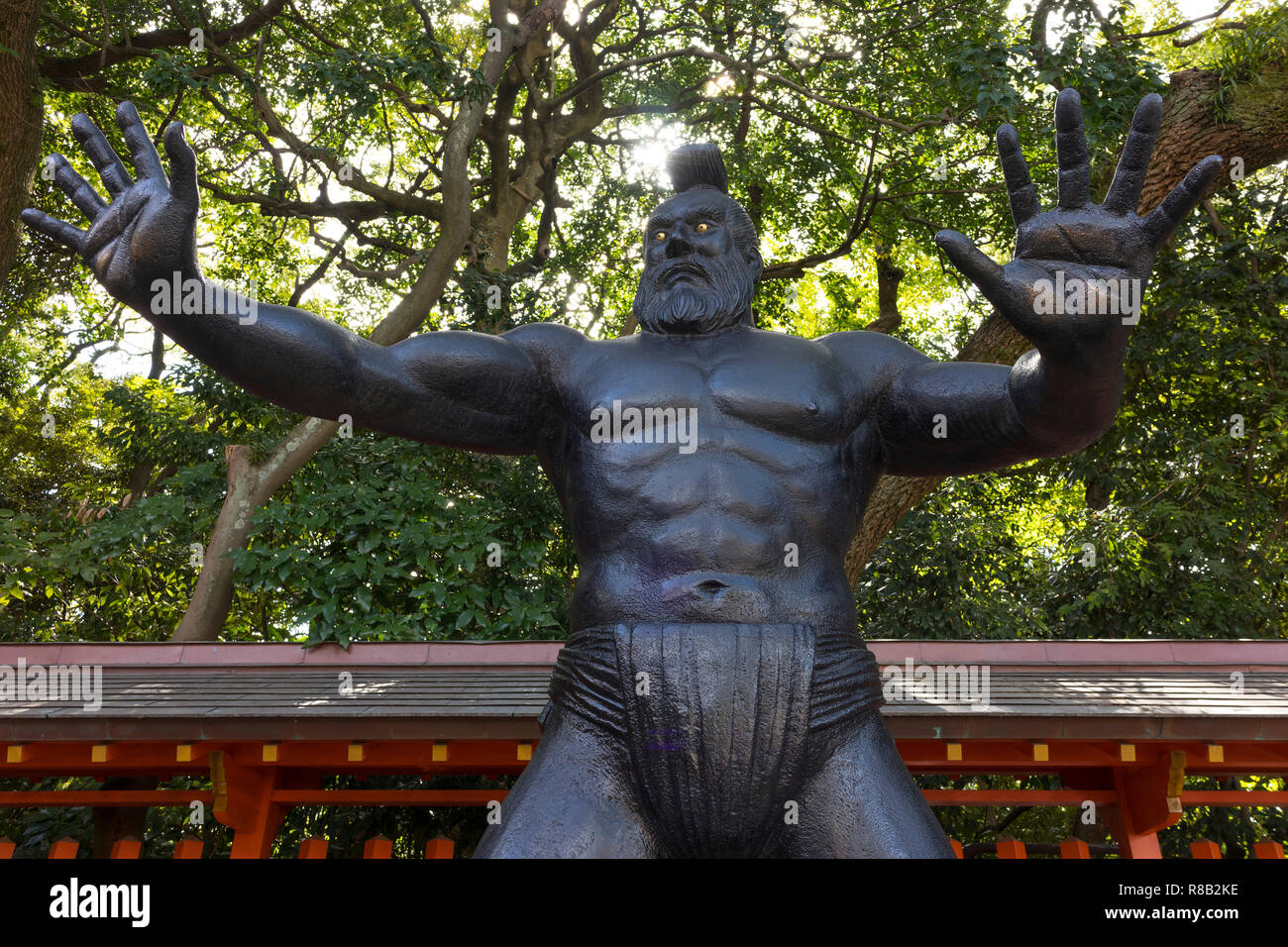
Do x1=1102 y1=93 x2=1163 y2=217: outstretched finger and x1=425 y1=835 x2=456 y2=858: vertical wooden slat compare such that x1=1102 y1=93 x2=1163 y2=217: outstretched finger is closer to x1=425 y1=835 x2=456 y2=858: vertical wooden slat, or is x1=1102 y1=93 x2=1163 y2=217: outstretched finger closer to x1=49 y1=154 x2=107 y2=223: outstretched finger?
x1=49 y1=154 x2=107 y2=223: outstretched finger

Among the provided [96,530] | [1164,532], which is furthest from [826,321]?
[96,530]

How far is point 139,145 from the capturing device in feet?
7.54

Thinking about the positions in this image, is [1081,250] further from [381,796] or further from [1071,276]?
[381,796]

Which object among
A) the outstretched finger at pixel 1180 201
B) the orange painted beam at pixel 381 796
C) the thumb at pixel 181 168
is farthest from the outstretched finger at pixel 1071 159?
the orange painted beam at pixel 381 796

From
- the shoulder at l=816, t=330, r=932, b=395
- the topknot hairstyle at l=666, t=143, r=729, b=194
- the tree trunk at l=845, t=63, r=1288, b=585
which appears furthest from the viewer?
the tree trunk at l=845, t=63, r=1288, b=585

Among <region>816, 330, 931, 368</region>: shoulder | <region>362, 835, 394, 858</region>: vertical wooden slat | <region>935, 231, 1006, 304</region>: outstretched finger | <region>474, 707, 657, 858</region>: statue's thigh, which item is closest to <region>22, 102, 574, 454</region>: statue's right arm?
<region>816, 330, 931, 368</region>: shoulder

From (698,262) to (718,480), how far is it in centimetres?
65

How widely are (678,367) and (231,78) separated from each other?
10.6 metres

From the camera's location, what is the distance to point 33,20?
745 cm

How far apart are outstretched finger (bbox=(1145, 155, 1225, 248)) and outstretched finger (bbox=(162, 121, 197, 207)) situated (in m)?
1.85

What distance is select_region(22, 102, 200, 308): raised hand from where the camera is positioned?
2219 millimetres

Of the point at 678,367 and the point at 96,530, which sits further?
the point at 96,530
